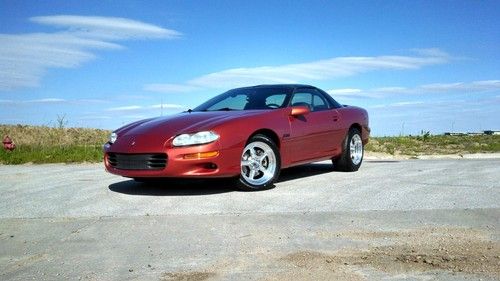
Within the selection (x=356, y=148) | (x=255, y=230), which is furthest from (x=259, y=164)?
(x=356, y=148)

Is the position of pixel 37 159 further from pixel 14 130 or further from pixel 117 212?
pixel 14 130

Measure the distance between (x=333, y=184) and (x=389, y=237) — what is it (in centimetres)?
283

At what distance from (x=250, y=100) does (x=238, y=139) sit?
4.30 feet

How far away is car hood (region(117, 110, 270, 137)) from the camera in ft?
20.9

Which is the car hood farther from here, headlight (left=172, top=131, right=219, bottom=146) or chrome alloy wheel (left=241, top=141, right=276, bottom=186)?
chrome alloy wheel (left=241, top=141, right=276, bottom=186)

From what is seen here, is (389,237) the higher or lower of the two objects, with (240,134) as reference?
lower

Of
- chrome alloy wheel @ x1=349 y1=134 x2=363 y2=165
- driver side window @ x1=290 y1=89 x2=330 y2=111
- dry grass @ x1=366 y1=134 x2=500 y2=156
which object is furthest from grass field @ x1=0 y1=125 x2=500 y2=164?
driver side window @ x1=290 y1=89 x2=330 y2=111

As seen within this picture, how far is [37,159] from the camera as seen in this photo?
11.6m

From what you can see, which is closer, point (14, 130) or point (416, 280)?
point (416, 280)

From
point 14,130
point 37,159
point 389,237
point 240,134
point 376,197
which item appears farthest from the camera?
point 14,130

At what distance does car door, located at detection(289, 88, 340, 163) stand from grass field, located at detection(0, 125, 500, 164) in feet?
18.0

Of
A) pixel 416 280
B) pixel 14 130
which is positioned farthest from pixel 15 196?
pixel 14 130

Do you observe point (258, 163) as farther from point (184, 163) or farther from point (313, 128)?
point (313, 128)

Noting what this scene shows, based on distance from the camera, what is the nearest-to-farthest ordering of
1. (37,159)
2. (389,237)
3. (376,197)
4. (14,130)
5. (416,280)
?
(416,280) → (389,237) → (376,197) → (37,159) → (14,130)
